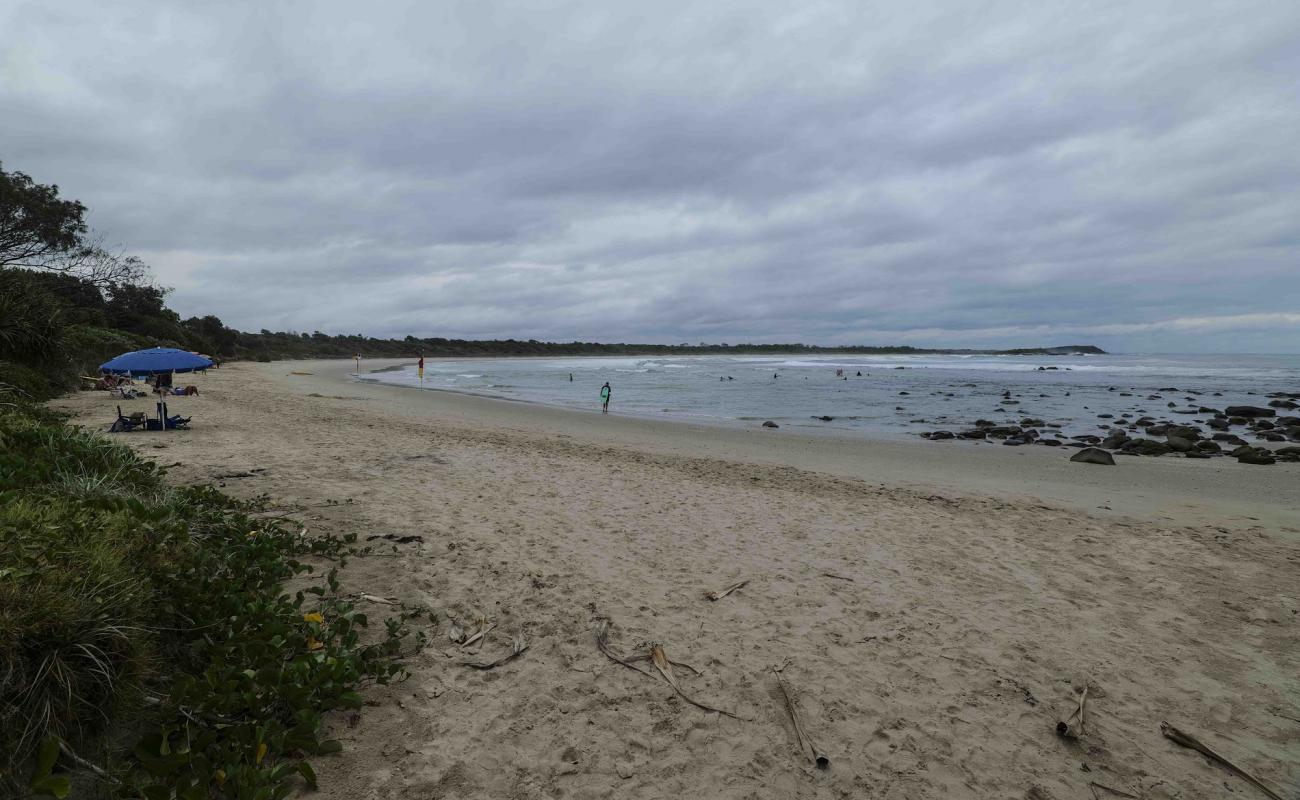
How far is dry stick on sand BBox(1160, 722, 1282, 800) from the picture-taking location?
3.12 meters

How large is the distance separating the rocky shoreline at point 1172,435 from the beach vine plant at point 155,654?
49.2 feet

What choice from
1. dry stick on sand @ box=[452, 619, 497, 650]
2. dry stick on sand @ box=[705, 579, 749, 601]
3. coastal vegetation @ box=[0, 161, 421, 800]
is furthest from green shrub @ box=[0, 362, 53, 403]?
dry stick on sand @ box=[705, 579, 749, 601]

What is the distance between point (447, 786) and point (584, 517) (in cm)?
466

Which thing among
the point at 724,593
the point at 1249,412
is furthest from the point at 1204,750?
the point at 1249,412

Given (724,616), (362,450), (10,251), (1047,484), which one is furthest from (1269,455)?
(10,251)

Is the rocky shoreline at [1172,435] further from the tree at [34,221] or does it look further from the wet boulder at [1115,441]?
the tree at [34,221]

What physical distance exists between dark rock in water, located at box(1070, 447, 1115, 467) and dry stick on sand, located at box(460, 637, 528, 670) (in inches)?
534

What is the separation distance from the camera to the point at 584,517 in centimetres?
757

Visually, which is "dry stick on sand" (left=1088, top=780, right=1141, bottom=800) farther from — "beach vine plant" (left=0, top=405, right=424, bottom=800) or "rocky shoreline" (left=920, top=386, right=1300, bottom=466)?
"rocky shoreline" (left=920, top=386, right=1300, bottom=466)

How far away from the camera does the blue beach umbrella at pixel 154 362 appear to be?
1277cm

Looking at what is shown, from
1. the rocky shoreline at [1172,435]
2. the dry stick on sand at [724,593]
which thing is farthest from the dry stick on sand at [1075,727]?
the rocky shoreline at [1172,435]

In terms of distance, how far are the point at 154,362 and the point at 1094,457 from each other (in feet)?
67.7

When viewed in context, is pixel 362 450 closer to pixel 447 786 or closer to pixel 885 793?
pixel 447 786

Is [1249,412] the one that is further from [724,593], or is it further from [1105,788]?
[1105,788]
